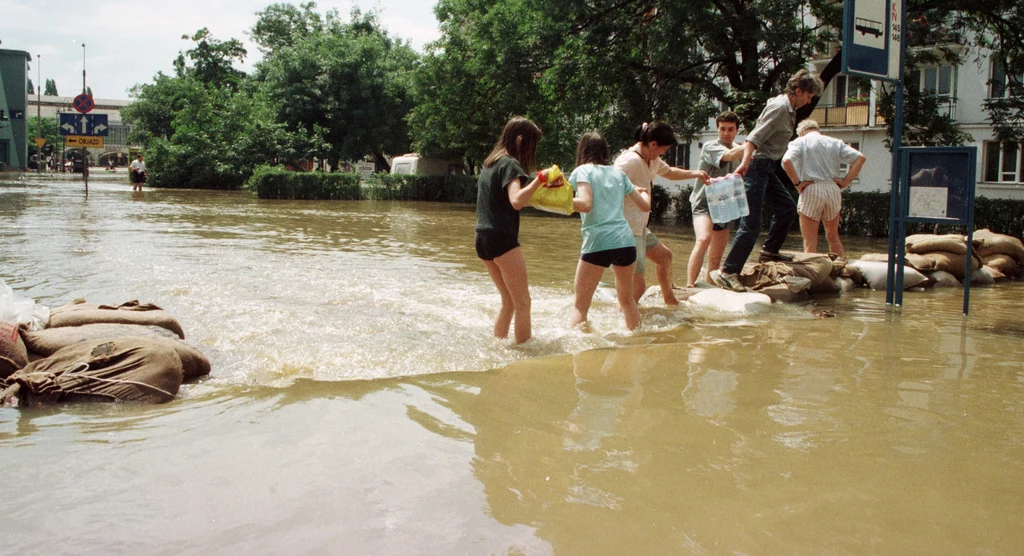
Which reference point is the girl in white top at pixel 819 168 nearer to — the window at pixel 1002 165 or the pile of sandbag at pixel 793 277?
the pile of sandbag at pixel 793 277

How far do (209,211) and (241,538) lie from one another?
23.3 metres

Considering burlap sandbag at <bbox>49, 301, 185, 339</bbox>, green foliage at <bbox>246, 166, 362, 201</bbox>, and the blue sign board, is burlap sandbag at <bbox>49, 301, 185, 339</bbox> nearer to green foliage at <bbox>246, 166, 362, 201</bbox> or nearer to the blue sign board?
the blue sign board

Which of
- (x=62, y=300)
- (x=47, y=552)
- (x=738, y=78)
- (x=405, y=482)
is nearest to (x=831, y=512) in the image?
(x=405, y=482)

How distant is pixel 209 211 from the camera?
24688mm

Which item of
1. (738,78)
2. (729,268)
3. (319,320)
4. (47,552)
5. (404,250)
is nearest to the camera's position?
(47,552)

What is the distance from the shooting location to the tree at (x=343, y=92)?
163 ft

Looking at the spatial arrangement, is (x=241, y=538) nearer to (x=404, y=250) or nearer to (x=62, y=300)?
(x=62, y=300)

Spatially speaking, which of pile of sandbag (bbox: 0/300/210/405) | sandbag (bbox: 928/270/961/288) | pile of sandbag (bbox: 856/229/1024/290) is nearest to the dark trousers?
pile of sandbag (bbox: 856/229/1024/290)

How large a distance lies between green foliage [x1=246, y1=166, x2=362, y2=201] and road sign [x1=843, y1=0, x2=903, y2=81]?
3269 centimetres

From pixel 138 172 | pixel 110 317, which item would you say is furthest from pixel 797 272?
pixel 138 172

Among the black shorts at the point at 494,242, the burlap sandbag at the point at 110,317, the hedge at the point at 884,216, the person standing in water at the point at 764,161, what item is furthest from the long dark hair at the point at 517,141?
the hedge at the point at 884,216

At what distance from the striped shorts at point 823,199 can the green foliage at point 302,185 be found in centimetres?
3152

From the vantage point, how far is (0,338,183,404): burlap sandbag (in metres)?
4.58

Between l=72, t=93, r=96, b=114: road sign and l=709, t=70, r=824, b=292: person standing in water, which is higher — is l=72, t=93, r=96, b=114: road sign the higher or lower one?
the higher one
